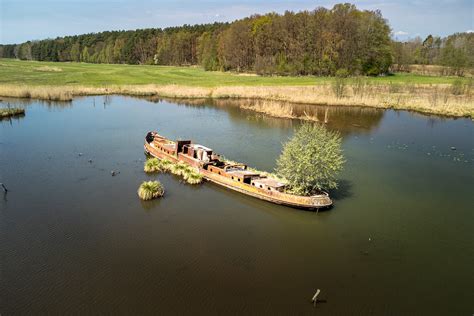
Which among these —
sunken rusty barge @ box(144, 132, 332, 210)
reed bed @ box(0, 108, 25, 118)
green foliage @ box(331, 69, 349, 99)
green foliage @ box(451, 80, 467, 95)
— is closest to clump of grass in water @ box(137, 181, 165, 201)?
sunken rusty barge @ box(144, 132, 332, 210)

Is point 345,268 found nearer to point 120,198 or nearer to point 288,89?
point 120,198

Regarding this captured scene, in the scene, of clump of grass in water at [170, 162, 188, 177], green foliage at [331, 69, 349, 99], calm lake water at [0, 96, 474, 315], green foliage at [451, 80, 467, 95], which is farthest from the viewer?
green foliage at [451, 80, 467, 95]

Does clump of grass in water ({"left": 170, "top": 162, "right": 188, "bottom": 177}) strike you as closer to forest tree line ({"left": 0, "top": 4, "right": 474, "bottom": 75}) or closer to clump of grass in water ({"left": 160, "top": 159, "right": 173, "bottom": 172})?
clump of grass in water ({"left": 160, "top": 159, "right": 173, "bottom": 172})

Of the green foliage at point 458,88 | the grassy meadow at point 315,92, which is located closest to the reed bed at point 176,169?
the grassy meadow at point 315,92

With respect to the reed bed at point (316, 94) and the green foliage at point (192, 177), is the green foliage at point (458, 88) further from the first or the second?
the green foliage at point (192, 177)

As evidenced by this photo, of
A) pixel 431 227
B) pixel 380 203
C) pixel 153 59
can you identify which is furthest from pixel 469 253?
pixel 153 59

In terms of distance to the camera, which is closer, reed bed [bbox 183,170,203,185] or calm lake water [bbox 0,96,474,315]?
calm lake water [bbox 0,96,474,315]
